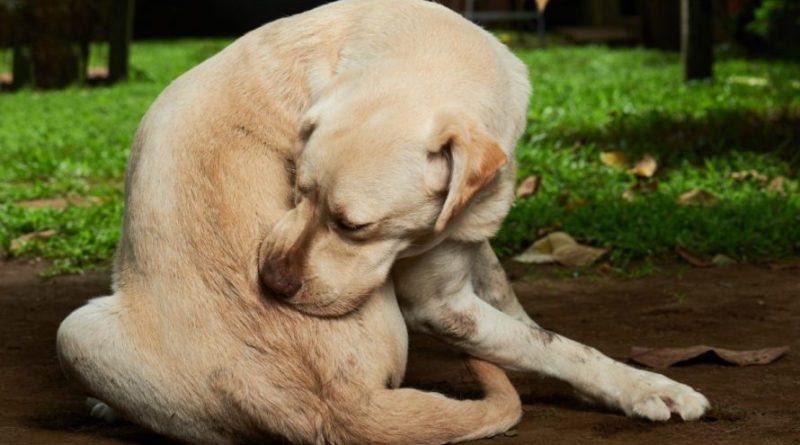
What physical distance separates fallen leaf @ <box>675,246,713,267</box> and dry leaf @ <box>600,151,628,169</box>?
1858 mm

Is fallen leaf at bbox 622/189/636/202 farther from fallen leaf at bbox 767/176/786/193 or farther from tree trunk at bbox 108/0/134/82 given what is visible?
tree trunk at bbox 108/0/134/82

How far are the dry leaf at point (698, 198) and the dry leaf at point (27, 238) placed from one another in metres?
3.49

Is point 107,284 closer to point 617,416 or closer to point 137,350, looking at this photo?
point 137,350

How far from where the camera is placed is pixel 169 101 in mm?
3766

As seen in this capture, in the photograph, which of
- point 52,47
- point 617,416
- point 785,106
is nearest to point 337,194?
point 617,416

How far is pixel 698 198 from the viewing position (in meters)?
7.16

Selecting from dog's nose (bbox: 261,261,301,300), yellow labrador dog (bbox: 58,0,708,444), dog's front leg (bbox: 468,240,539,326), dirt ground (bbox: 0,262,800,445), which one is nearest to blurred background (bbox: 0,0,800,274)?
dirt ground (bbox: 0,262,800,445)

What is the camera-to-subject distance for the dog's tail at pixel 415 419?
3.45 meters

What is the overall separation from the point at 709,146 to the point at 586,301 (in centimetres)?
320

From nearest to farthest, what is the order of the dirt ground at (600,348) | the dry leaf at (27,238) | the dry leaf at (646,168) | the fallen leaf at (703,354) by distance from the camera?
1. the dirt ground at (600,348)
2. the fallen leaf at (703,354)
3. the dry leaf at (27,238)
4. the dry leaf at (646,168)

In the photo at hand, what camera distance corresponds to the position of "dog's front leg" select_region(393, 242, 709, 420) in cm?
376

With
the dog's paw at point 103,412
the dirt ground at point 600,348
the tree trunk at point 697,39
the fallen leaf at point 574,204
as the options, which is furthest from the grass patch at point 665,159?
the dog's paw at point 103,412

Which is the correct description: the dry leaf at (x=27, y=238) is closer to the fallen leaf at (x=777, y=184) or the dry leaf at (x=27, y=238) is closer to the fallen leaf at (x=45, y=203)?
the fallen leaf at (x=45, y=203)

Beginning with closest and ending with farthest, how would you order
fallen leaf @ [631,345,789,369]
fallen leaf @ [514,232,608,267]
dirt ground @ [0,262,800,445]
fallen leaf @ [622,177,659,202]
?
dirt ground @ [0,262,800,445] → fallen leaf @ [631,345,789,369] → fallen leaf @ [514,232,608,267] → fallen leaf @ [622,177,659,202]
